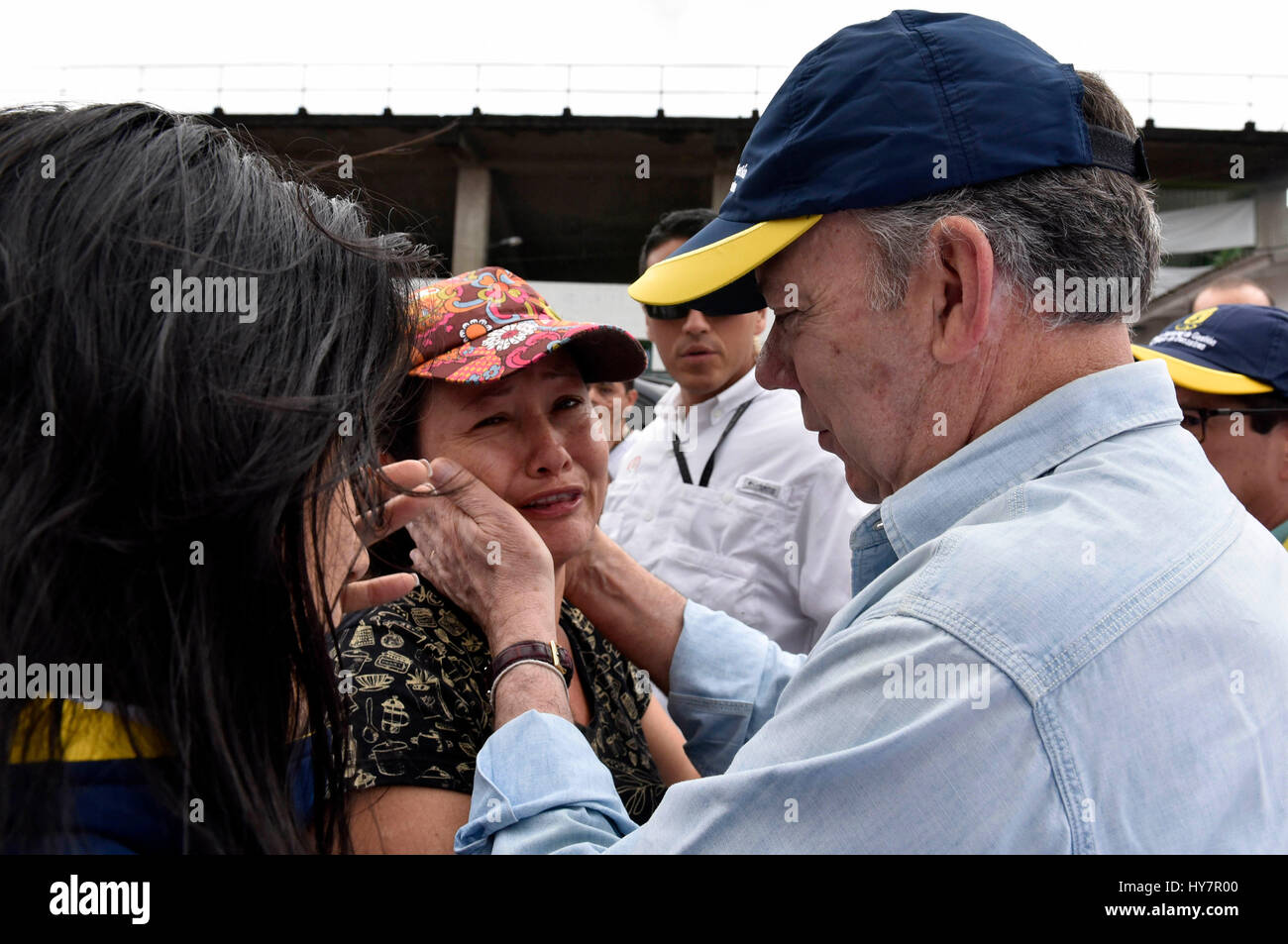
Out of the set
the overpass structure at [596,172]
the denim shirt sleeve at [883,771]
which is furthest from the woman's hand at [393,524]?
the overpass structure at [596,172]

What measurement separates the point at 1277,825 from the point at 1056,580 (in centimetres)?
40

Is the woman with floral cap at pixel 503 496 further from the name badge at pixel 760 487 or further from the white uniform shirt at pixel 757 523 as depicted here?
the name badge at pixel 760 487

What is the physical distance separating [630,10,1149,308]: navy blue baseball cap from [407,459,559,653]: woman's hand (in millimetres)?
712

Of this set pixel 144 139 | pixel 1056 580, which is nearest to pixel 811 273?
pixel 1056 580

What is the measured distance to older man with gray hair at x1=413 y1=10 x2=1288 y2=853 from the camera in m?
1.02

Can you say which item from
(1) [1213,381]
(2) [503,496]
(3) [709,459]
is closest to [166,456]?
(2) [503,496]

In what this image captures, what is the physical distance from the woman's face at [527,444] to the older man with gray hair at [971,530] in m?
0.36

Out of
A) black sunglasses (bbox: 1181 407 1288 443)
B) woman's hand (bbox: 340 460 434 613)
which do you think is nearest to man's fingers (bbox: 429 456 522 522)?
woman's hand (bbox: 340 460 434 613)

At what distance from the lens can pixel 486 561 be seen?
191 cm

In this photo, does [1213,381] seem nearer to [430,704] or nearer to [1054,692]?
[1054,692]

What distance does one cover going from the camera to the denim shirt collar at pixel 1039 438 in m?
1.28

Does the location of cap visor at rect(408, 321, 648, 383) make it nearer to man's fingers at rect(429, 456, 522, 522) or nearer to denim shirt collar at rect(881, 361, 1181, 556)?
man's fingers at rect(429, 456, 522, 522)

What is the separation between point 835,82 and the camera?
4.65 feet

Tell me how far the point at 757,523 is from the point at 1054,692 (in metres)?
2.43
